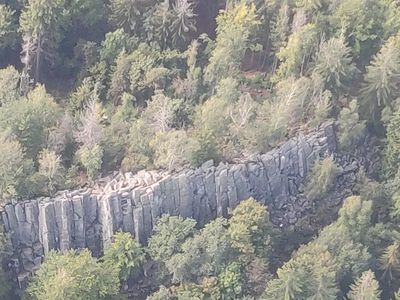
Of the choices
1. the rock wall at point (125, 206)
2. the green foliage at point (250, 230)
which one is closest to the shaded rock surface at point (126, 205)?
the rock wall at point (125, 206)

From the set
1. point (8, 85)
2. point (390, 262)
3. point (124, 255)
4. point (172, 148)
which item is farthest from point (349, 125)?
point (8, 85)

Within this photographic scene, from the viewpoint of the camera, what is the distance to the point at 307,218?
158ft

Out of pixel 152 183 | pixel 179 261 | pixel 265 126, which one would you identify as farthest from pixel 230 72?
pixel 179 261

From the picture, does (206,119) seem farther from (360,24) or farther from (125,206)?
(360,24)

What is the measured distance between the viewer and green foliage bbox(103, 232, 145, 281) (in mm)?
42781

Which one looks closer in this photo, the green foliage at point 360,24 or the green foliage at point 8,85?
the green foliage at point 8,85

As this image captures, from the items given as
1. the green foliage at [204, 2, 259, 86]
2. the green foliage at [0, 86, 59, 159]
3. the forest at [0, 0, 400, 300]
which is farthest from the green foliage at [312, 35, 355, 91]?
the green foliage at [0, 86, 59, 159]

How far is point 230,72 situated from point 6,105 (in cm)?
1438

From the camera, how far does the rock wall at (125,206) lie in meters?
43.1

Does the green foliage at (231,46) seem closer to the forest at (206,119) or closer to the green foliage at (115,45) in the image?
the forest at (206,119)

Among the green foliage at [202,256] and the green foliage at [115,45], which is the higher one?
the green foliage at [115,45]

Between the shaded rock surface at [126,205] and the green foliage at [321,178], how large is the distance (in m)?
A: 2.02

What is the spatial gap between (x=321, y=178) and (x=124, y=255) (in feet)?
42.8

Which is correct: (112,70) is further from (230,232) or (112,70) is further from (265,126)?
(230,232)
